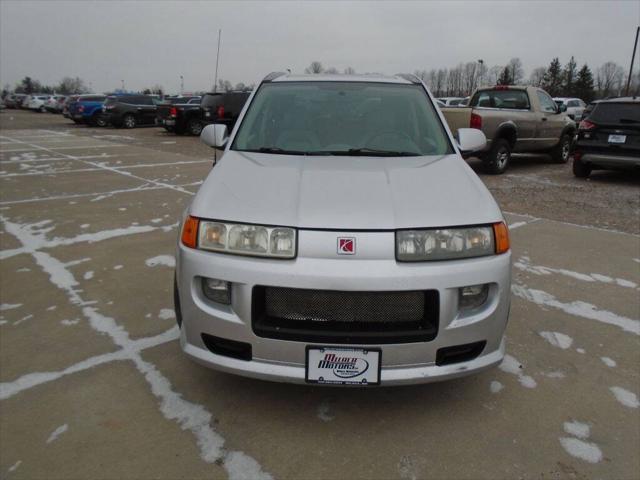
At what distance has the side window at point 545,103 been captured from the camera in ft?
35.8

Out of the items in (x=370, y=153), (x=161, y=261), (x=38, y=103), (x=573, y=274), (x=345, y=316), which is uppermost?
(x=38, y=103)

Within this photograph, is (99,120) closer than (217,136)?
No

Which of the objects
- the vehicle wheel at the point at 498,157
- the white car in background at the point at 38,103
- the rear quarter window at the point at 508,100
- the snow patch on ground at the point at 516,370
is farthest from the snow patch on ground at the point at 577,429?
the white car in background at the point at 38,103

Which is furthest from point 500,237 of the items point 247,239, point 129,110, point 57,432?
point 129,110

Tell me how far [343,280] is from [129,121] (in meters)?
23.9

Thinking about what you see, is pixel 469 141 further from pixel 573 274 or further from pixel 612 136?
pixel 612 136

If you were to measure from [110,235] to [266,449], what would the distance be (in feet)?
13.3

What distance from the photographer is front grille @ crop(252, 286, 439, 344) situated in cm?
212

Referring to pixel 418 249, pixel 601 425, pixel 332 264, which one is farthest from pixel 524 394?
pixel 332 264

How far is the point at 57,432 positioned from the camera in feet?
7.60

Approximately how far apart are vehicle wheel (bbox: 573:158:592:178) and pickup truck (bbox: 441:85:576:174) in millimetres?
1232

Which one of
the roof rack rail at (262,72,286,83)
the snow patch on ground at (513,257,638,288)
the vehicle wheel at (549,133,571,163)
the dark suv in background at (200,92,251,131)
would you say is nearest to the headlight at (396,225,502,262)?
the roof rack rail at (262,72,286,83)

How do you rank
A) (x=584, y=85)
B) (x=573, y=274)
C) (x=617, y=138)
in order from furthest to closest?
(x=584, y=85)
(x=617, y=138)
(x=573, y=274)

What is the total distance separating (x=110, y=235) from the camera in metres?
5.51
